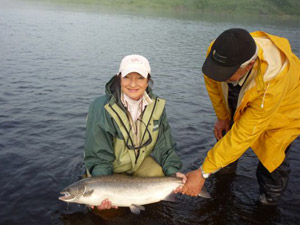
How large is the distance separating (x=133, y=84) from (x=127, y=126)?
0.63 metres

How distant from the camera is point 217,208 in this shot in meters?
4.98

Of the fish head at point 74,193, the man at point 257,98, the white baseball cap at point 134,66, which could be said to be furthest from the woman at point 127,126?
the man at point 257,98

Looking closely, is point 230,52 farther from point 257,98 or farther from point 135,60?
point 135,60

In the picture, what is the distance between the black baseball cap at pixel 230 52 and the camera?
3.34 meters

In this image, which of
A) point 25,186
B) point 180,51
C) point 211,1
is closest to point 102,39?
point 180,51

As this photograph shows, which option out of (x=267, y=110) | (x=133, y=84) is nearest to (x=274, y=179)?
(x=267, y=110)

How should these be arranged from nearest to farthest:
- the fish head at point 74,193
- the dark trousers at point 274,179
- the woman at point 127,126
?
the fish head at point 74,193
the woman at point 127,126
the dark trousers at point 274,179

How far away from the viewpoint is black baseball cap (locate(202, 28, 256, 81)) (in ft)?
11.0

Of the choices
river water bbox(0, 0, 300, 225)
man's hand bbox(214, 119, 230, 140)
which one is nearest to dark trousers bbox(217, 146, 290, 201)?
river water bbox(0, 0, 300, 225)

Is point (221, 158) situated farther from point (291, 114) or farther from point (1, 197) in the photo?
point (1, 197)

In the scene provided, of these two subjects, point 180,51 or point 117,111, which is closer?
point 117,111

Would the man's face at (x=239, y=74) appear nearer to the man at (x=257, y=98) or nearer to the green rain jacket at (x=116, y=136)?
the man at (x=257, y=98)

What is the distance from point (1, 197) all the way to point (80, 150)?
212cm

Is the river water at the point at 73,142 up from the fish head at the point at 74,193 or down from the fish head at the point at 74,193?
down
